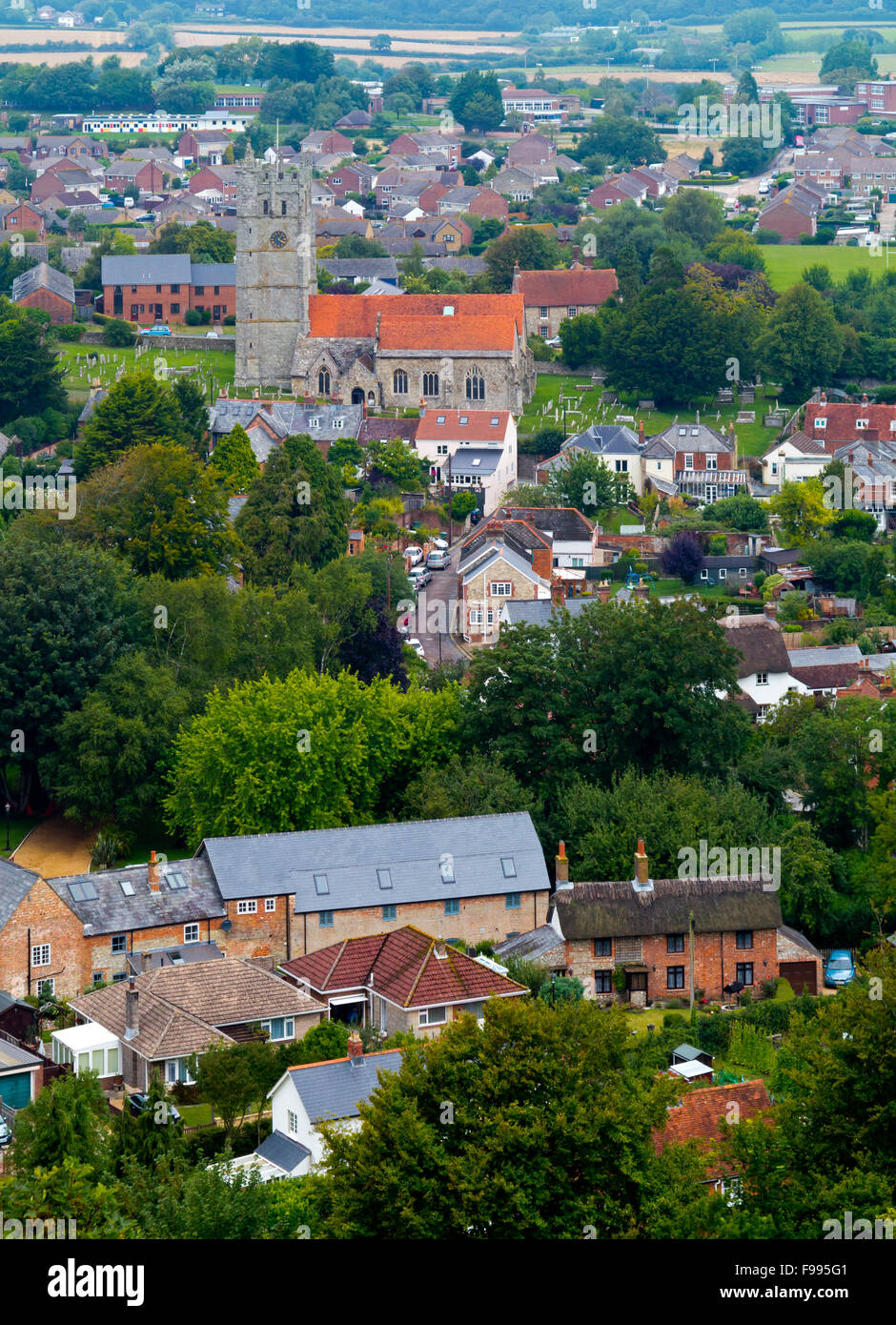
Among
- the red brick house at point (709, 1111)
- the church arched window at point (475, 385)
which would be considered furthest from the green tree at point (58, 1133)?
the church arched window at point (475, 385)

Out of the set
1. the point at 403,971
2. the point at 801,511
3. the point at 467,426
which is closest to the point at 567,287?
the point at 467,426

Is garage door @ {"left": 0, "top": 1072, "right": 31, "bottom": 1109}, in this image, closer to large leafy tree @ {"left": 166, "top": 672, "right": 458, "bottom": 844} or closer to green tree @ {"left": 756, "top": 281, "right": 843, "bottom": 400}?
large leafy tree @ {"left": 166, "top": 672, "right": 458, "bottom": 844}

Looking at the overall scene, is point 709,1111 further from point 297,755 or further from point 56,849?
point 56,849

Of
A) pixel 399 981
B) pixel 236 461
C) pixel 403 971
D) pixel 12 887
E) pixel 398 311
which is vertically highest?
pixel 398 311

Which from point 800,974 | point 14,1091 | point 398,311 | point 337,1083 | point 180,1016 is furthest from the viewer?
point 398,311

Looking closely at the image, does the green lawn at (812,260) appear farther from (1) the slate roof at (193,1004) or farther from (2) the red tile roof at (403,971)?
(1) the slate roof at (193,1004)

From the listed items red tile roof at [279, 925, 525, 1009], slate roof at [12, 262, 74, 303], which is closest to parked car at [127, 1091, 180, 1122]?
red tile roof at [279, 925, 525, 1009]
